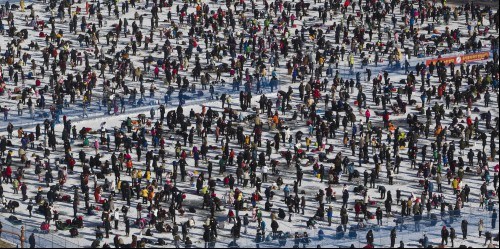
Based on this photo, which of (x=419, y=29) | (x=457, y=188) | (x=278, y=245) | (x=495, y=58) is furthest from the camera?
(x=419, y=29)

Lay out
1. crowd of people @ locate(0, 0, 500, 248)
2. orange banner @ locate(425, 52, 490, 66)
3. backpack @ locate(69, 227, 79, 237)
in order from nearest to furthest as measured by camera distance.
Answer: backpack @ locate(69, 227, 79, 237)
crowd of people @ locate(0, 0, 500, 248)
orange banner @ locate(425, 52, 490, 66)

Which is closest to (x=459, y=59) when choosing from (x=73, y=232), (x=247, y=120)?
(x=247, y=120)

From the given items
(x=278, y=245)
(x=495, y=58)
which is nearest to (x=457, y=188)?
(x=278, y=245)

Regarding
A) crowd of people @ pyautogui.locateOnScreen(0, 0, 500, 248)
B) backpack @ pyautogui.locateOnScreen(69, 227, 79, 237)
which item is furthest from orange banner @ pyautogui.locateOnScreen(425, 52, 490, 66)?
backpack @ pyautogui.locateOnScreen(69, 227, 79, 237)

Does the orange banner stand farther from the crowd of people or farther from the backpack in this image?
the backpack

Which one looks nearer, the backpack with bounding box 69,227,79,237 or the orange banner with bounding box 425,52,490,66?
the backpack with bounding box 69,227,79,237

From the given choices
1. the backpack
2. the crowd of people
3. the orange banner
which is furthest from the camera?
the orange banner

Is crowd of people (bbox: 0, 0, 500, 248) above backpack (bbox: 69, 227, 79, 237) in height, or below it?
above

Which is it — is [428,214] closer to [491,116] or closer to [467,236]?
[467,236]
